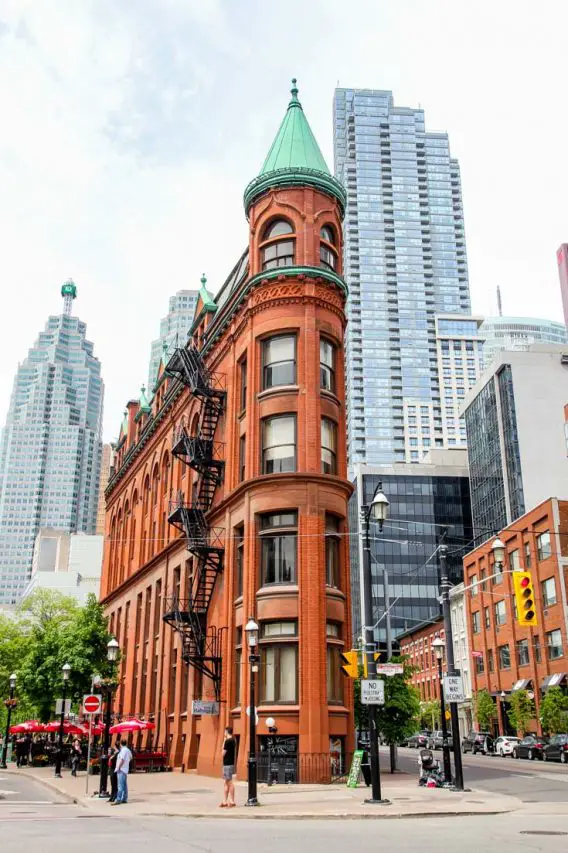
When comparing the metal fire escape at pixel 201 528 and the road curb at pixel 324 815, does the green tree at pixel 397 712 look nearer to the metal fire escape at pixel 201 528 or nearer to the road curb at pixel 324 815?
the metal fire escape at pixel 201 528

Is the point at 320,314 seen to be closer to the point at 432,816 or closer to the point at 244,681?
the point at 244,681

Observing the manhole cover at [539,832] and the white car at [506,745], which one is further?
the white car at [506,745]

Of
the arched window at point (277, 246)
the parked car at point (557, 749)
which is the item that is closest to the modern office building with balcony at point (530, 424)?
the parked car at point (557, 749)

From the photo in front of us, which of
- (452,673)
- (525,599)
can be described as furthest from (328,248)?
(452,673)

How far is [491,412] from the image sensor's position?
382ft

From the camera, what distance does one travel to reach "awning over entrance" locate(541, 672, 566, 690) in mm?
62775

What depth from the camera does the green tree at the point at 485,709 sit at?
249 ft

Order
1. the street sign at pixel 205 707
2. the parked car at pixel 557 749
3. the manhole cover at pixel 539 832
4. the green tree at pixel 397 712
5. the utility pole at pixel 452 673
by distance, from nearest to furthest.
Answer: the manhole cover at pixel 539 832 < the utility pole at pixel 452 673 < the street sign at pixel 205 707 < the green tree at pixel 397 712 < the parked car at pixel 557 749

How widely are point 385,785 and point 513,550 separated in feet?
155

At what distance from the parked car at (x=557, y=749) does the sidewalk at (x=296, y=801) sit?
691 inches

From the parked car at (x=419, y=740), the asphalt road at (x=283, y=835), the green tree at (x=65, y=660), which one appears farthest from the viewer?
the parked car at (x=419, y=740)

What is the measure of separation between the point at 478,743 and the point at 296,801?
4473cm

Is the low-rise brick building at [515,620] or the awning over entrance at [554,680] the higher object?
the low-rise brick building at [515,620]

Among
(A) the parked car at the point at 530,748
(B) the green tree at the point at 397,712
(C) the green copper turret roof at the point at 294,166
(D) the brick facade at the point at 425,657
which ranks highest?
(C) the green copper turret roof at the point at 294,166
